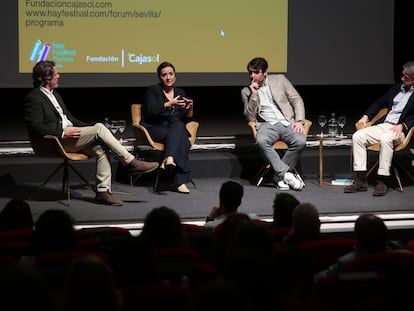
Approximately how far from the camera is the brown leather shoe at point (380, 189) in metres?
6.61

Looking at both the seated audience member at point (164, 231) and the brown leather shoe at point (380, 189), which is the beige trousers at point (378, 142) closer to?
the brown leather shoe at point (380, 189)

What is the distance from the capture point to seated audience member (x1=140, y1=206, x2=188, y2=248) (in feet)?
10.9

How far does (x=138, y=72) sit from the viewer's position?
7559 millimetres

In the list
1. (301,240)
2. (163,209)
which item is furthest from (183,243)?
(301,240)

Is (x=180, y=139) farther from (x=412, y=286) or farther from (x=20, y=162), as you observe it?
(x=412, y=286)

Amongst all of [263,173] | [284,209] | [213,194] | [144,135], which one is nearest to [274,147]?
[263,173]

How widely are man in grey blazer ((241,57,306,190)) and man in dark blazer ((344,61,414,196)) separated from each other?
0.47 meters

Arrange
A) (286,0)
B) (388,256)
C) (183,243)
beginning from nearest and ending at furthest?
1. (388,256)
2. (183,243)
3. (286,0)

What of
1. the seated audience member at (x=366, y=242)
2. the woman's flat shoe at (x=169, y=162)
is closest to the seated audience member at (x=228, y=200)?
the seated audience member at (x=366, y=242)

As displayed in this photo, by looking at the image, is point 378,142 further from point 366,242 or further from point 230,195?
point 366,242

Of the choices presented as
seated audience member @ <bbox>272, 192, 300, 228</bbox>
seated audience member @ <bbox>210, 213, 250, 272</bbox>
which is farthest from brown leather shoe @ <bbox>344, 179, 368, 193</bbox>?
seated audience member @ <bbox>210, 213, 250, 272</bbox>

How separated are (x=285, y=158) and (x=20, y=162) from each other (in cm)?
229

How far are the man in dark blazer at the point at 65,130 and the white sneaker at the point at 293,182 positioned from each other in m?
1.29

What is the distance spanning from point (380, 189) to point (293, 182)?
0.71 meters
